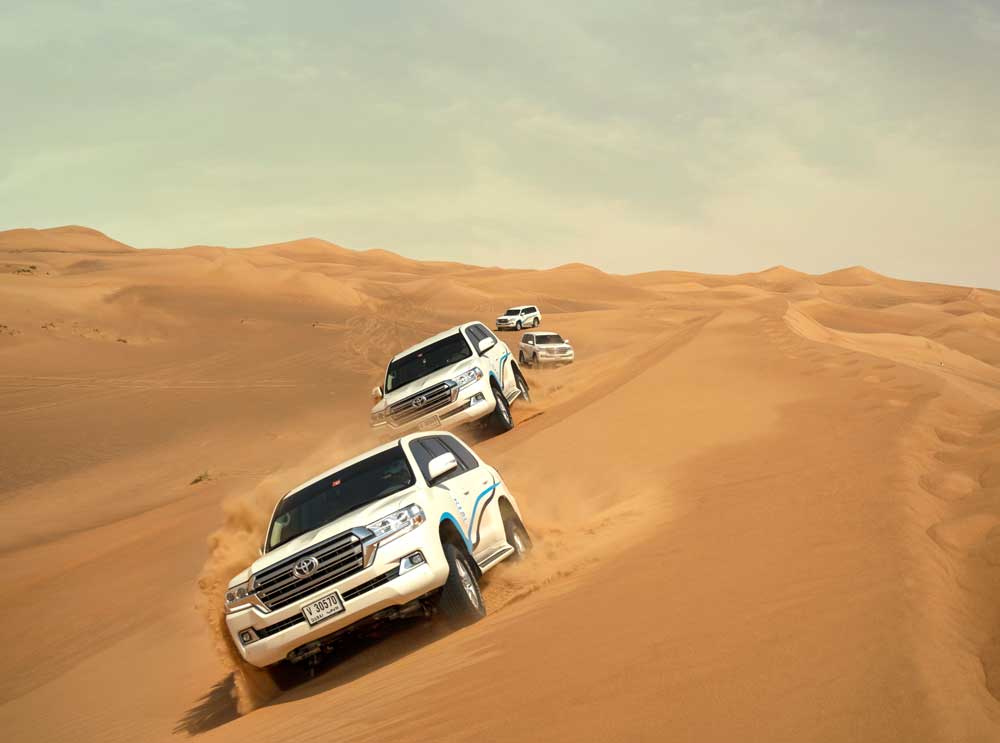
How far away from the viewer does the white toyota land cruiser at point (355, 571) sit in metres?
→ 6.48

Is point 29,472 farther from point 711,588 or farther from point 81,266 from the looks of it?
point 81,266

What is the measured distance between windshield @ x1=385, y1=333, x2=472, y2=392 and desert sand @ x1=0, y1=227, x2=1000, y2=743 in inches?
61.0

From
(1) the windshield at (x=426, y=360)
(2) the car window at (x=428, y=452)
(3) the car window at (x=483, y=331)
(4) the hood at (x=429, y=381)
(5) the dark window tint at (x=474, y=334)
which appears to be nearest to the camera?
(2) the car window at (x=428, y=452)

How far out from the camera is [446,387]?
1462 cm

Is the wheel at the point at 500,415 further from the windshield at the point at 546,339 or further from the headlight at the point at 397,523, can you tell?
the windshield at the point at 546,339

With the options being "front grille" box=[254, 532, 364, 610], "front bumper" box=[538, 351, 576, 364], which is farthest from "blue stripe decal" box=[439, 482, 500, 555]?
"front bumper" box=[538, 351, 576, 364]

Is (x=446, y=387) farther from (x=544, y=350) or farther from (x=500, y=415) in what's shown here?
(x=544, y=350)

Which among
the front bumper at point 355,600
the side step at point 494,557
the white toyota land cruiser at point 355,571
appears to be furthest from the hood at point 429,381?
the front bumper at point 355,600

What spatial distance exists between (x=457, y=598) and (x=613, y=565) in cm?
139

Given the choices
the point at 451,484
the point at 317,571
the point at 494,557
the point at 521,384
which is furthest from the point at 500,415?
the point at 317,571

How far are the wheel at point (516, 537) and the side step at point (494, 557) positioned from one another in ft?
0.72

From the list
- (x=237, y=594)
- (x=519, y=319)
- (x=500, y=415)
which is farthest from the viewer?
(x=519, y=319)

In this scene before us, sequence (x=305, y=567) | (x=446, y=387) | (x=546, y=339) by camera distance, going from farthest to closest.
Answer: (x=546, y=339)
(x=446, y=387)
(x=305, y=567)

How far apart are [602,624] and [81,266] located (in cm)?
9090
